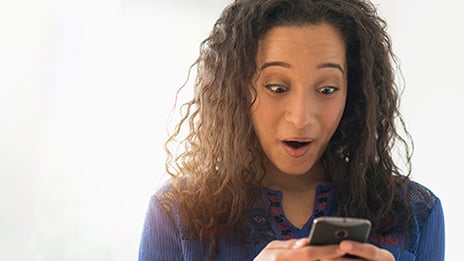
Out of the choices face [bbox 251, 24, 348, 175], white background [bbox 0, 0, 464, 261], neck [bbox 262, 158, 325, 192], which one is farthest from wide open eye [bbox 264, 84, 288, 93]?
white background [bbox 0, 0, 464, 261]

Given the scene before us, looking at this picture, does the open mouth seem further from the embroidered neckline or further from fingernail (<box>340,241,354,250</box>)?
fingernail (<box>340,241,354,250</box>)

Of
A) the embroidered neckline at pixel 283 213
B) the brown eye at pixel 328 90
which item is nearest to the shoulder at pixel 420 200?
the embroidered neckline at pixel 283 213

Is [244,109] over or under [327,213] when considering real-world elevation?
over

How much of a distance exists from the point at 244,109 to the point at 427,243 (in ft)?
1.29

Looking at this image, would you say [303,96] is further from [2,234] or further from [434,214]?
[2,234]

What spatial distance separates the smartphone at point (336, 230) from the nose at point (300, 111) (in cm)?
27

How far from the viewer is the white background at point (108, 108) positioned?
5.09ft

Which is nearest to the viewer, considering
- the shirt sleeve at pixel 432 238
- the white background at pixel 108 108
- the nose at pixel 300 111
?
the nose at pixel 300 111

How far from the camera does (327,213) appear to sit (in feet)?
3.53

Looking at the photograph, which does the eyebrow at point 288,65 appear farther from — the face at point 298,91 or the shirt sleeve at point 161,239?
the shirt sleeve at point 161,239

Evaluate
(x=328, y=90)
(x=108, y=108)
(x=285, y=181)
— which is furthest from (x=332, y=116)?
(x=108, y=108)

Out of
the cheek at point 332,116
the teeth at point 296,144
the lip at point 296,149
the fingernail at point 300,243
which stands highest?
the cheek at point 332,116

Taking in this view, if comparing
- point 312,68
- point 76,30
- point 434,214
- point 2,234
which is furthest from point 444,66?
point 2,234

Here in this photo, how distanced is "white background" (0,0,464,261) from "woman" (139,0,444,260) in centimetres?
60
